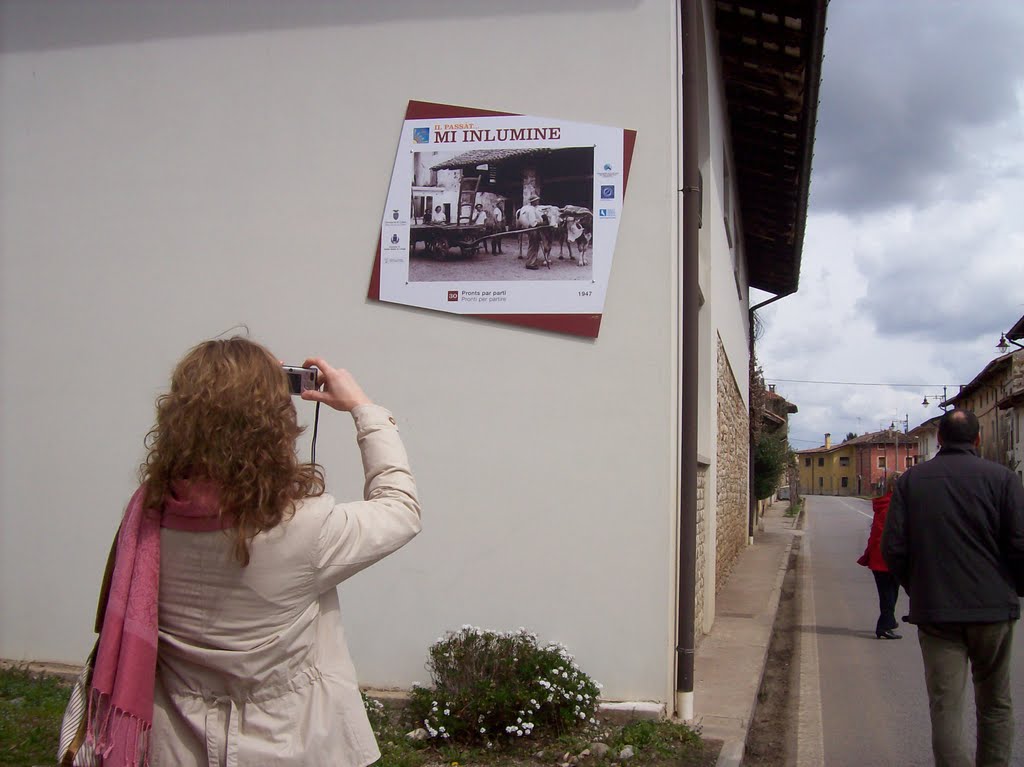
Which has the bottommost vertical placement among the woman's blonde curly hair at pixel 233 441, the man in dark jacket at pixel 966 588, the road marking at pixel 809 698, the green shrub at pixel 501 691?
the road marking at pixel 809 698

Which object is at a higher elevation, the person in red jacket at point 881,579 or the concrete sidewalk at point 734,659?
the person in red jacket at point 881,579

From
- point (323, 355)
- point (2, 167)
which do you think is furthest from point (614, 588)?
point (2, 167)

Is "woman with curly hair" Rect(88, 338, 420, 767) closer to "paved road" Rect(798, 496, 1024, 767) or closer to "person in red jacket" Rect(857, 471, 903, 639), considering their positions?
"paved road" Rect(798, 496, 1024, 767)

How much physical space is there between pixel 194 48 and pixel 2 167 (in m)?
1.65

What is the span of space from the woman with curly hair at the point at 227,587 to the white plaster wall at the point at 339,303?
3698mm

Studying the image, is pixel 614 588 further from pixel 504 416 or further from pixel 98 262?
pixel 98 262

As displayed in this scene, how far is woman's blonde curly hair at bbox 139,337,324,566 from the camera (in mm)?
2025

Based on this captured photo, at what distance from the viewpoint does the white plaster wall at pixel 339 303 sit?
5.82 meters

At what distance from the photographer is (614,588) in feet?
18.8

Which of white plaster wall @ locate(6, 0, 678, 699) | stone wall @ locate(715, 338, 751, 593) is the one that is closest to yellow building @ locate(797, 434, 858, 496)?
stone wall @ locate(715, 338, 751, 593)

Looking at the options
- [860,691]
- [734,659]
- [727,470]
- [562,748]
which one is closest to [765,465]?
[727,470]

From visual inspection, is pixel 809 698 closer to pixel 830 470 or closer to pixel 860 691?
pixel 860 691

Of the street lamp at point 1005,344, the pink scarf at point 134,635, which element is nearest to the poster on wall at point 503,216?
the pink scarf at point 134,635

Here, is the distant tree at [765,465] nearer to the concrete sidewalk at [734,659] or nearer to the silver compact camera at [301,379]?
the concrete sidewalk at [734,659]
